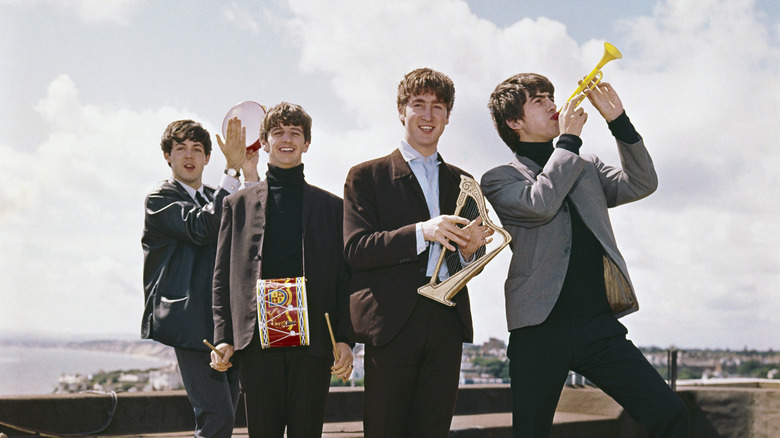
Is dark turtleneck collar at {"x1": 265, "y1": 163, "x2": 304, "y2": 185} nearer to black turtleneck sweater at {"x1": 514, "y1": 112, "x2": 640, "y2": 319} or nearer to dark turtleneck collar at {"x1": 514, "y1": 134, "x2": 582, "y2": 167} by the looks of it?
dark turtleneck collar at {"x1": 514, "y1": 134, "x2": 582, "y2": 167}

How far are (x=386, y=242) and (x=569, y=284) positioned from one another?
2.71 feet

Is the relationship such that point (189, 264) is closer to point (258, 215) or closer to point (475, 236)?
point (258, 215)

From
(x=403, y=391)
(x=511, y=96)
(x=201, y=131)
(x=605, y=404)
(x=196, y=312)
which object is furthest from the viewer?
(x=605, y=404)

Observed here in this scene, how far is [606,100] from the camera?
3.47 meters

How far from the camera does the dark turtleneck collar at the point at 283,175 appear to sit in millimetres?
3617

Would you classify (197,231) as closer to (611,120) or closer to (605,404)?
(611,120)

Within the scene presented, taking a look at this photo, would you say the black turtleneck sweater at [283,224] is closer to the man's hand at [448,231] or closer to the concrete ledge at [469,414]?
the man's hand at [448,231]

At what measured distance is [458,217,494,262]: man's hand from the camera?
3030mm

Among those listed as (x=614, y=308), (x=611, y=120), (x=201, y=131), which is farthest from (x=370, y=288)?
(x=201, y=131)

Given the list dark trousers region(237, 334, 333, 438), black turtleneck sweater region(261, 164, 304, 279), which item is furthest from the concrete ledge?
black turtleneck sweater region(261, 164, 304, 279)

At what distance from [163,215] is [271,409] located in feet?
4.36

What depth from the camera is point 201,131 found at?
174 inches

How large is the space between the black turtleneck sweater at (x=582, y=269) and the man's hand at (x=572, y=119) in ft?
0.11

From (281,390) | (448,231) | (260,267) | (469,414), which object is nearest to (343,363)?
(281,390)
